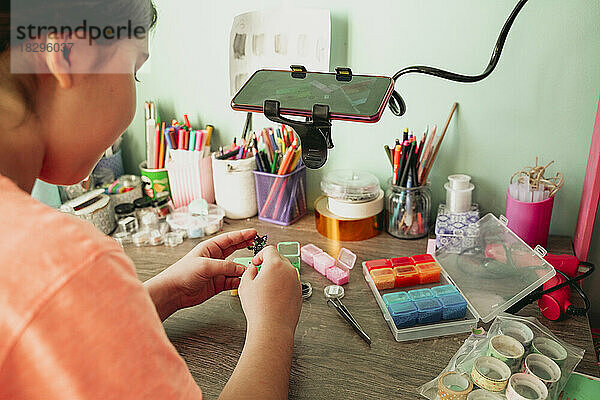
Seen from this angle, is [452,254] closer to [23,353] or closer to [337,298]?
[337,298]

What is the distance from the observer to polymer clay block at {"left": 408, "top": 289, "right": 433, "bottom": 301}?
81cm

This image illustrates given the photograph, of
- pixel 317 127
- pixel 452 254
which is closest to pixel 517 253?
pixel 452 254

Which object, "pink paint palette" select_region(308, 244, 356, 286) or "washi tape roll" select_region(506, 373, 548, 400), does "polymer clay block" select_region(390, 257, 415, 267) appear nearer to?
"pink paint palette" select_region(308, 244, 356, 286)

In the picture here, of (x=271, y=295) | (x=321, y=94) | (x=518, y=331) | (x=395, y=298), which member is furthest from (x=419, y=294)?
(x=321, y=94)

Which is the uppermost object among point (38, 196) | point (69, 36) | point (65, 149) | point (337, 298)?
point (69, 36)

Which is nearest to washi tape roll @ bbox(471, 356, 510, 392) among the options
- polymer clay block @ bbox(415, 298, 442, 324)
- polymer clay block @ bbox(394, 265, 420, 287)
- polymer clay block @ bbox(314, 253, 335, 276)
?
polymer clay block @ bbox(415, 298, 442, 324)

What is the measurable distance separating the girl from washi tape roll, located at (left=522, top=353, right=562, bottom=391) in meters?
0.32

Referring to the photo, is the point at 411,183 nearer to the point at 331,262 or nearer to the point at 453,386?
the point at 331,262

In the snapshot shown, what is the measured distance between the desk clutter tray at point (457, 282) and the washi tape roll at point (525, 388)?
139 millimetres

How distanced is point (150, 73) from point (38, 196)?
407 mm

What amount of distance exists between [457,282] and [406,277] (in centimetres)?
9

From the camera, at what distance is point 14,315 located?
383mm

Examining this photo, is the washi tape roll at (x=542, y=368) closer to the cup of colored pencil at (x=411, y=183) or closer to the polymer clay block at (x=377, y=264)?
the polymer clay block at (x=377, y=264)

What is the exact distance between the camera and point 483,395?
63 cm
